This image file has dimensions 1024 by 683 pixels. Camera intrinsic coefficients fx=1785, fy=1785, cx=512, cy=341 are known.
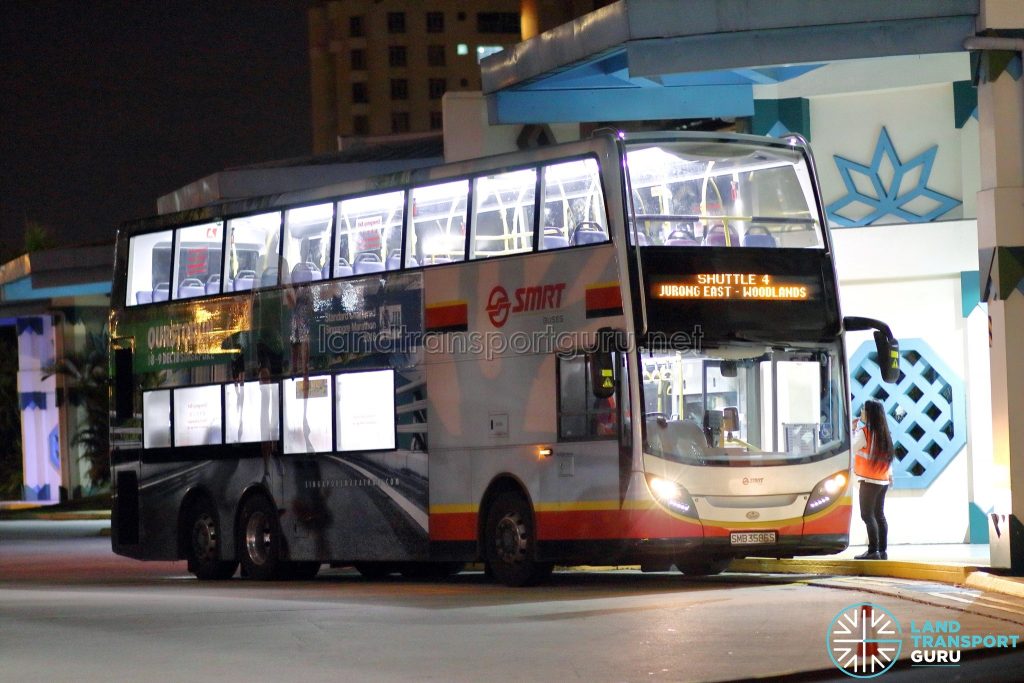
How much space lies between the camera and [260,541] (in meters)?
21.7

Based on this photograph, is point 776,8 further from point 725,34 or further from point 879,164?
point 879,164

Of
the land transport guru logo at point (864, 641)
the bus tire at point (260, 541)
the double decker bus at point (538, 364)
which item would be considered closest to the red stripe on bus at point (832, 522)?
the double decker bus at point (538, 364)

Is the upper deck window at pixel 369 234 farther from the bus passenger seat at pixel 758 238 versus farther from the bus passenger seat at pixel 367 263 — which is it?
the bus passenger seat at pixel 758 238

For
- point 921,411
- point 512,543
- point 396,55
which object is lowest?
point 512,543

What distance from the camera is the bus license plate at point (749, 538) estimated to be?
55.7 feet

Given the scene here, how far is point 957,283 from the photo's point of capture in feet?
72.1

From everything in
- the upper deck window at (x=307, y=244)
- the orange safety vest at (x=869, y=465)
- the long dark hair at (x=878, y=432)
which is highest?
the upper deck window at (x=307, y=244)

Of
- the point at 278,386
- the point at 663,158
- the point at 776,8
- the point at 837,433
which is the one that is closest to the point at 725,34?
the point at 776,8

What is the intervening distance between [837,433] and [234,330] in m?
7.92

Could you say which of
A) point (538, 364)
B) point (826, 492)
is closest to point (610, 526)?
point (538, 364)

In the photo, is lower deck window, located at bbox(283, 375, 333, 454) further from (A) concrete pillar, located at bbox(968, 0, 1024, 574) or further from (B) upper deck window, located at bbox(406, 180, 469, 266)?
(A) concrete pillar, located at bbox(968, 0, 1024, 574)

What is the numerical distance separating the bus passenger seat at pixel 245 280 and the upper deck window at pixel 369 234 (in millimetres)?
1727

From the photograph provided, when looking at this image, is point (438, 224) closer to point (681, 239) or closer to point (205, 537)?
point (681, 239)

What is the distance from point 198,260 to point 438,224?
4648 mm
